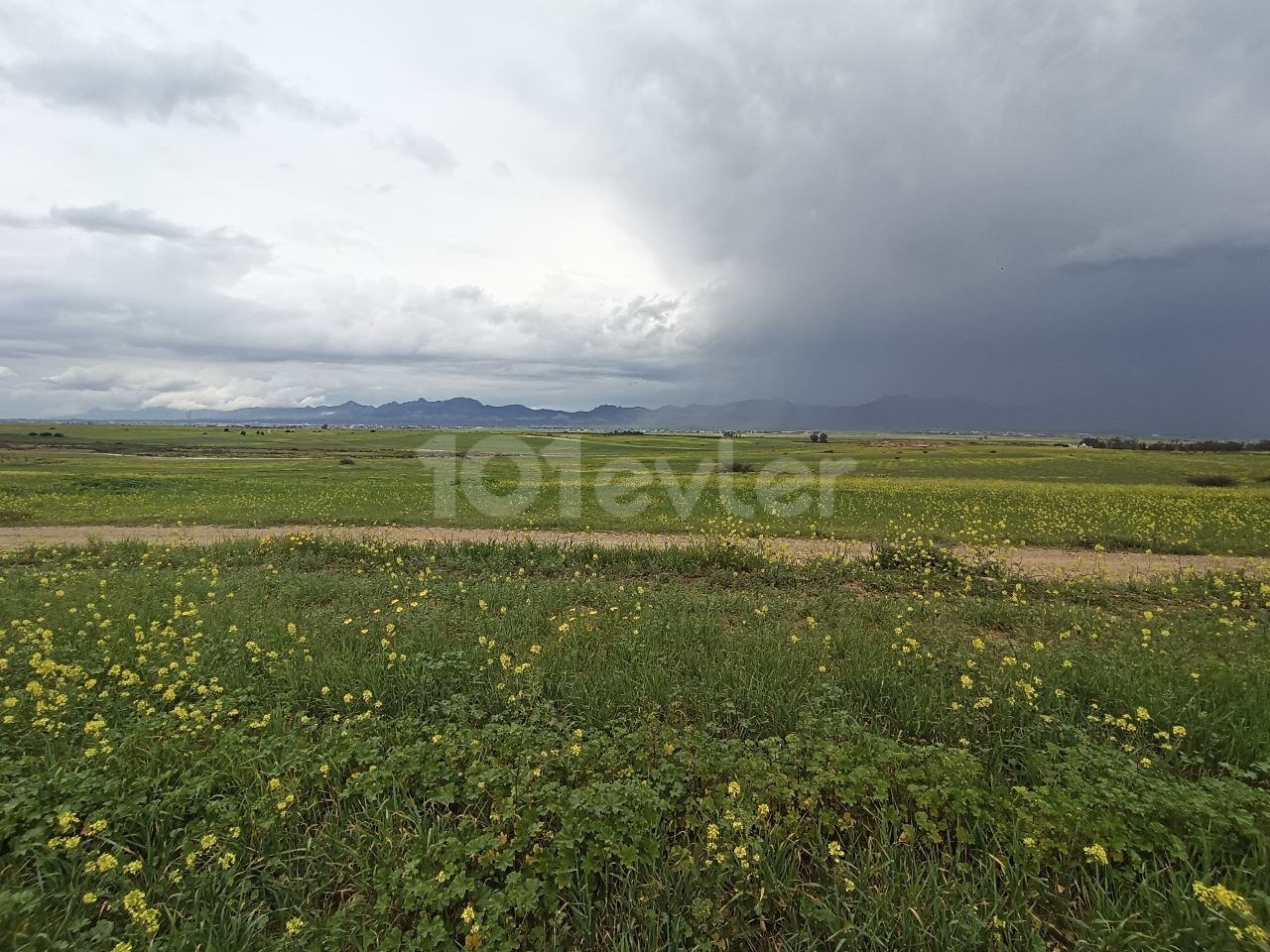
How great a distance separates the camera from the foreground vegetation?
2.99 m

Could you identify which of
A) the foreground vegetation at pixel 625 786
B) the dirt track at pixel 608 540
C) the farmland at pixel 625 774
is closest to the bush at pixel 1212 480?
the dirt track at pixel 608 540

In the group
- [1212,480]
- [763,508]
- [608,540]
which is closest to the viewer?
[608,540]

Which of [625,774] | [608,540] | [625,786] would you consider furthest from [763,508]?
[625,786]

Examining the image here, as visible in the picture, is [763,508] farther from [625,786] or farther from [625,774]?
[625,786]

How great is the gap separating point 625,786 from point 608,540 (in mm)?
11856

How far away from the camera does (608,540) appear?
1549 cm

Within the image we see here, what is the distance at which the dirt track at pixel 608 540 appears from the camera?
1233 cm

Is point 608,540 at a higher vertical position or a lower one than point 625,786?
lower

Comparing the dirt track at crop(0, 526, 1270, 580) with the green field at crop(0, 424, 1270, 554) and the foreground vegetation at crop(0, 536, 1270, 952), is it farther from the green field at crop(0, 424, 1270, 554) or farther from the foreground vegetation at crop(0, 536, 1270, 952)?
the foreground vegetation at crop(0, 536, 1270, 952)

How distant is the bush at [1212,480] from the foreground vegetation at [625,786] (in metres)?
42.1

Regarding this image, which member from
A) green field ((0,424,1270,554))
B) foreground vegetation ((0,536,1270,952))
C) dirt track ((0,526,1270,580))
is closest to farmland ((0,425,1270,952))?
foreground vegetation ((0,536,1270,952))

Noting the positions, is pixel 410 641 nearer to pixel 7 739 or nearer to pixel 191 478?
pixel 7 739

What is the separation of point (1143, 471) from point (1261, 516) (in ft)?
97.3

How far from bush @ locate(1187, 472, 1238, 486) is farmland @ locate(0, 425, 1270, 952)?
39577 millimetres
